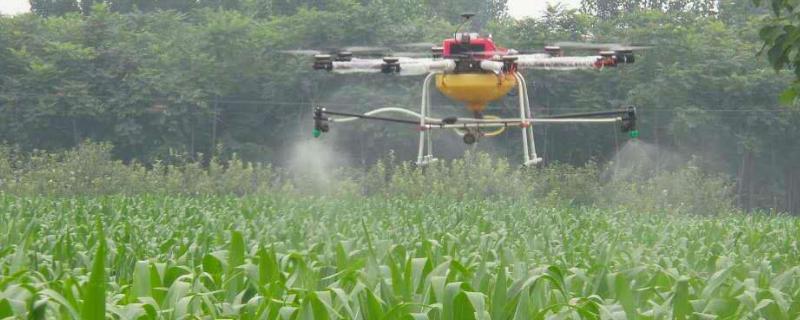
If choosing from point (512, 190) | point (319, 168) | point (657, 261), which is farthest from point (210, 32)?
point (657, 261)

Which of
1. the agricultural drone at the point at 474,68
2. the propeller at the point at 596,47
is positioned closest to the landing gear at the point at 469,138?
the agricultural drone at the point at 474,68

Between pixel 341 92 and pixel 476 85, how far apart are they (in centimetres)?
3366

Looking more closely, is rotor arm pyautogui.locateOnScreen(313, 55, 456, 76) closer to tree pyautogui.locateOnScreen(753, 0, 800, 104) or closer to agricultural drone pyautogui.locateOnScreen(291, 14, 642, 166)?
agricultural drone pyautogui.locateOnScreen(291, 14, 642, 166)

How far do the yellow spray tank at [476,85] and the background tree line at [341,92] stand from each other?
30306 millimetres

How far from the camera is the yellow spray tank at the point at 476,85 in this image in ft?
51.8

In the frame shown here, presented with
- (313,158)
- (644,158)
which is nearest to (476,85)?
(313,158)

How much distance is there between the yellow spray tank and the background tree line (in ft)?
99.4

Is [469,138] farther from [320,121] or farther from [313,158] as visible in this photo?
Result: [313,158]

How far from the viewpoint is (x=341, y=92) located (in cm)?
4934

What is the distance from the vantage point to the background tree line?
48625mm

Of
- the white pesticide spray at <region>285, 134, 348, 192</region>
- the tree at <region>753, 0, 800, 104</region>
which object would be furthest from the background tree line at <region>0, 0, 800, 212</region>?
the tree at <region>753, 0, 800, 104</region>

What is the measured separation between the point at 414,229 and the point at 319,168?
97.4 feet

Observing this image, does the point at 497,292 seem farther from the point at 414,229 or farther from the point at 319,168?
the point at 319,168

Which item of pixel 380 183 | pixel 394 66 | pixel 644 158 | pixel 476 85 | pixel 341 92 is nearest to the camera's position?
pixel 394 66
